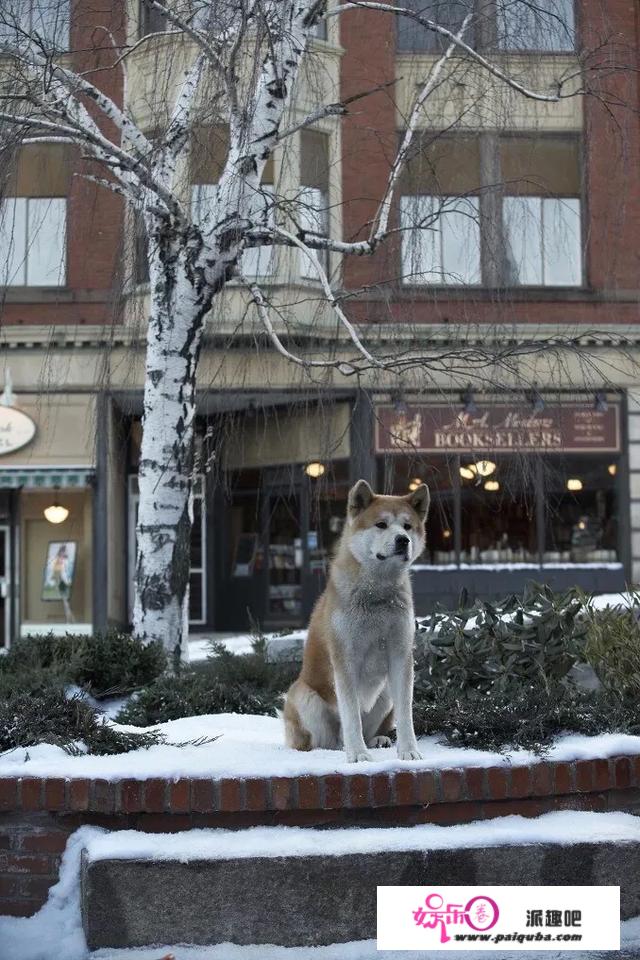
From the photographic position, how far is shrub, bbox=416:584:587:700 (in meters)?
6.30

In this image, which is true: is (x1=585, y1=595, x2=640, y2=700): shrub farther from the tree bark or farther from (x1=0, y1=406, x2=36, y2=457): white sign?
(x1=0, y1=406, x2=36, y2=457): white sign

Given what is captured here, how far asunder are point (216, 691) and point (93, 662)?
940 mm

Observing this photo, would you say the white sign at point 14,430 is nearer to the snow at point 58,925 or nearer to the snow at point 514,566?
the snow at point 514,566

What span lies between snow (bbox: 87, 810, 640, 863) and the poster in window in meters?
15.0

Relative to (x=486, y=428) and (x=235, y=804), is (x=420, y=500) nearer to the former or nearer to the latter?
(x=235, y=804)

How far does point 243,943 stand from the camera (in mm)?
4789

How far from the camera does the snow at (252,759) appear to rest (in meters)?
5.09

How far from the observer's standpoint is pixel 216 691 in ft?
24.7

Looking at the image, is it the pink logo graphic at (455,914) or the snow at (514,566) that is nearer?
the pink logo graphic at (455,914)

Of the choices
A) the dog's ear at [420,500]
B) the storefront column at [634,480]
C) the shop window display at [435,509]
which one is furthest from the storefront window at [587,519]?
the dog's ear at [420,500]

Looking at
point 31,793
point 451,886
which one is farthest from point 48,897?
point 451,886

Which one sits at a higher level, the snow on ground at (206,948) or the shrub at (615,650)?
the shrub at (615,650)

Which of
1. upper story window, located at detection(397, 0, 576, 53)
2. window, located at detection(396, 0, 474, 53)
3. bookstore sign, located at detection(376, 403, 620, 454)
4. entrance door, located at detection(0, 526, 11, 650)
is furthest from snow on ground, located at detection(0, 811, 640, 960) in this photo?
entrance door, located at detection(0, 526, 11, 650)

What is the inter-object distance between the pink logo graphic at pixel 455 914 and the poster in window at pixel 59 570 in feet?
50.8
